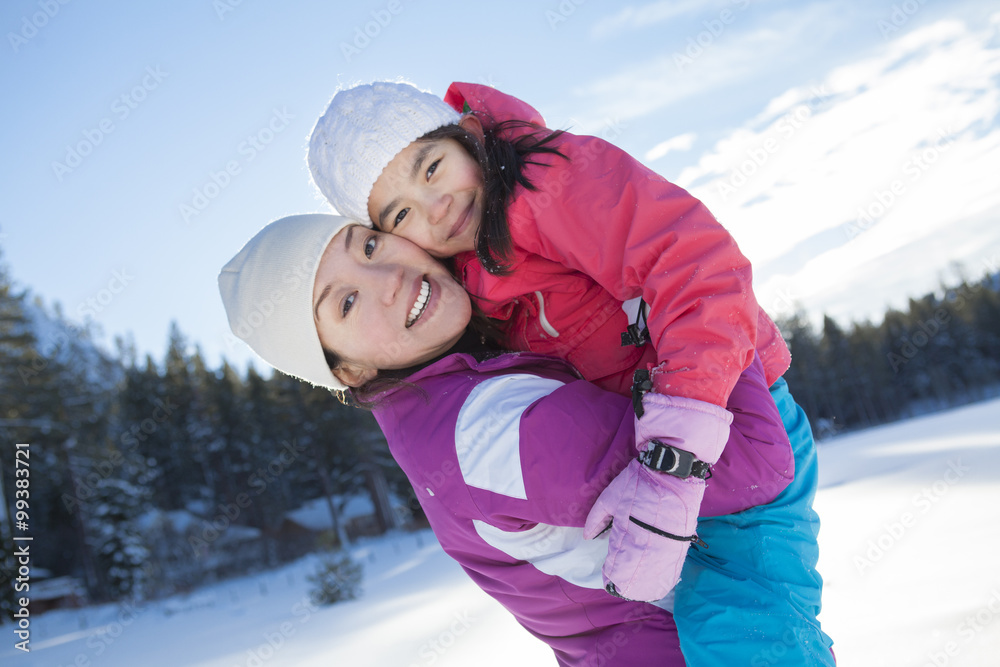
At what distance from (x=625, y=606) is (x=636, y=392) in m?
0.67

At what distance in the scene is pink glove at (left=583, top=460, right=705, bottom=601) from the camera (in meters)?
1.39

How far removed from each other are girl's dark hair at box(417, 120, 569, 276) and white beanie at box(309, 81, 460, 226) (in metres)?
0.15

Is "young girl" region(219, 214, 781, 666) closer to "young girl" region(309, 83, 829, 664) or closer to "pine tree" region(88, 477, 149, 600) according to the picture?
"young girl" region(309, 83, 829, 664)

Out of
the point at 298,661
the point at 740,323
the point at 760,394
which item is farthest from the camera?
the point at 298,661

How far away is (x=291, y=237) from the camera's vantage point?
6.57 feet

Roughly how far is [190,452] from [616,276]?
3939 centimetres

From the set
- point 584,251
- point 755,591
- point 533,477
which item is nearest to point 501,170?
point 584,251

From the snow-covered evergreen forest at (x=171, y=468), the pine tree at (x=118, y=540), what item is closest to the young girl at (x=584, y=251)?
the snow-covered evergreen forest at (x=171, y=468)

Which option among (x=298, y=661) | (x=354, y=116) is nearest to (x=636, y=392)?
(x=354, y=116)

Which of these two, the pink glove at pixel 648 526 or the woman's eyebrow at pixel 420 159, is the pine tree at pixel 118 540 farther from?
the pink glove at pixel 648 526

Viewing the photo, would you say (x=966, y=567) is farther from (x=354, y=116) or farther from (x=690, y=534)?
(x=354, y=116)

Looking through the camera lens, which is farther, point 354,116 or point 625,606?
point 354,116

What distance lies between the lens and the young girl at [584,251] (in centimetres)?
149

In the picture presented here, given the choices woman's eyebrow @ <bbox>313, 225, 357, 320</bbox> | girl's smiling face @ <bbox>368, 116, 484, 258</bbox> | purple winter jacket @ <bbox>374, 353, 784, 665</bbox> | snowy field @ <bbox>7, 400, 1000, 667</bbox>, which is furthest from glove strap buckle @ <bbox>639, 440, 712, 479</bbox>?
snowy field @ <bbox>7, 400, 1000, 667</bbox>
